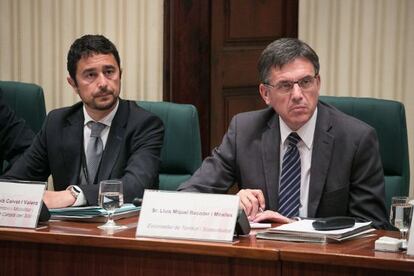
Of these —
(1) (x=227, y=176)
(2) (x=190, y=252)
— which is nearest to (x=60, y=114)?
(1) (x=227, y=176)

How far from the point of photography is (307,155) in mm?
3537

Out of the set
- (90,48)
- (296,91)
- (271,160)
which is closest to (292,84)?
(296,91)

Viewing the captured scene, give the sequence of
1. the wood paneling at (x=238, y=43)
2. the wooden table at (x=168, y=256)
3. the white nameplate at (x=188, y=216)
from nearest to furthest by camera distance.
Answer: the wooden table at (x=168, y=256) < the white nameplate at (x=188, y=216) < the wood paneling at (x=238, y=43)

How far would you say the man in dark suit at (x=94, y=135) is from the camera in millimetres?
4055

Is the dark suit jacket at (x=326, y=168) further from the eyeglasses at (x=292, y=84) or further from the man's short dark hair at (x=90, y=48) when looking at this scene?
the man's short dark hair at (x=90, y=48)

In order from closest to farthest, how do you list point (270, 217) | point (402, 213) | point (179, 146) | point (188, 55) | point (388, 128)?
1. point (402, 213)
2. point (270, 217)
3. point (388, 128)
4. point (179, 146)
5. point (188, 55)

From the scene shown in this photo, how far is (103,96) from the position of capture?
409 centimetres

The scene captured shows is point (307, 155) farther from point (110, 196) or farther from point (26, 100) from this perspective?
point (26, 100)

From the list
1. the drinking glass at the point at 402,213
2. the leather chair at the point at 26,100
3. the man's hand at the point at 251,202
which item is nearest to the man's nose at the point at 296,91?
the man's hand at the point at 251,202

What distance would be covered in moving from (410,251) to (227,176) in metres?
1.19

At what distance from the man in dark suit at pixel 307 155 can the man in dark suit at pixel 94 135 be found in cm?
52

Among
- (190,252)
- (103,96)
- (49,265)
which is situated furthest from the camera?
(103,96)

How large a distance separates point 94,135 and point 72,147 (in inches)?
4.3

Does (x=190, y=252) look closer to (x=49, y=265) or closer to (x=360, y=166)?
(x=49, y=265)
